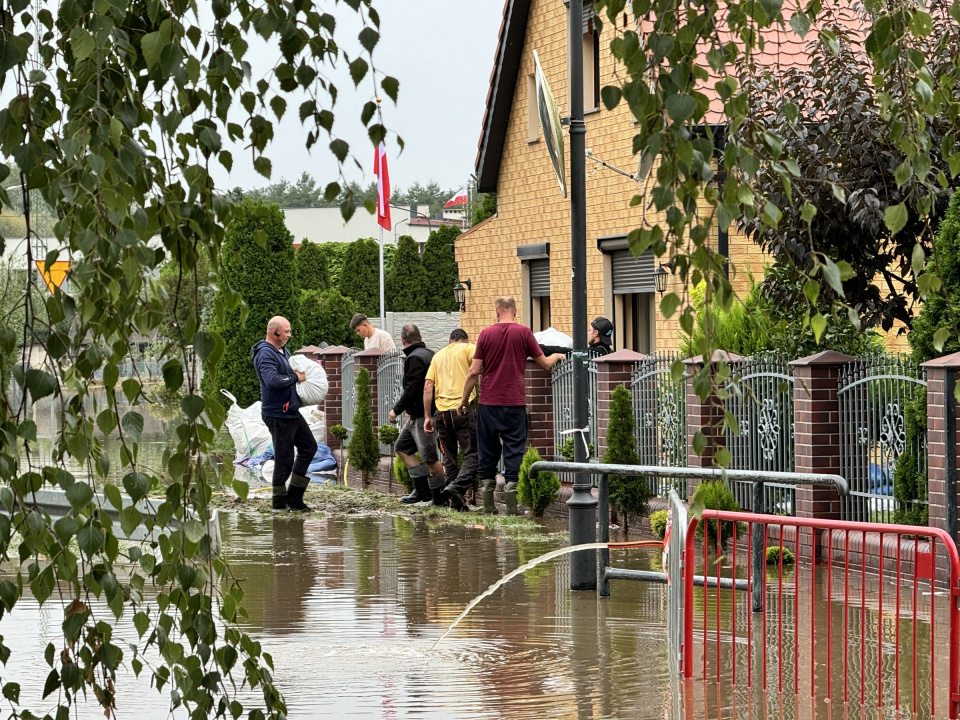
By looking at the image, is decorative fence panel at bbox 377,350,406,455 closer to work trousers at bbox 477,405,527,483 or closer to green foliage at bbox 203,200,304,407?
work trousers at bbox 477,405,527,483

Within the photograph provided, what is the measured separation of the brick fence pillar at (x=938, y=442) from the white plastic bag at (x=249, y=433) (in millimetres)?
11071

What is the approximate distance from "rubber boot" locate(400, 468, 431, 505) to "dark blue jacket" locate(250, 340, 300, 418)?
179cm

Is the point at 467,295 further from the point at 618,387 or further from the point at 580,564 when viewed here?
the point at 580,564

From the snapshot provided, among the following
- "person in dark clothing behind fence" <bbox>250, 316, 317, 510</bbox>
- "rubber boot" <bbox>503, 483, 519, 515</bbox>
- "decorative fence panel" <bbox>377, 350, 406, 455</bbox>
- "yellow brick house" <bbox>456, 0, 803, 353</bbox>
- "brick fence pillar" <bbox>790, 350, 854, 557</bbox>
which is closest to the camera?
"brick fence pillar" <bbox>790, 350, 854, 557</bbox>

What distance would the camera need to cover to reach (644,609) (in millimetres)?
9836

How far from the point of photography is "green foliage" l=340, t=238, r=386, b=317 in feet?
168

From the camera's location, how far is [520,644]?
870 centimetres

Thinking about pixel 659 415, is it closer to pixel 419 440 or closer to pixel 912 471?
pixel 419 440

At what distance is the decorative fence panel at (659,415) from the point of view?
14.3 metres

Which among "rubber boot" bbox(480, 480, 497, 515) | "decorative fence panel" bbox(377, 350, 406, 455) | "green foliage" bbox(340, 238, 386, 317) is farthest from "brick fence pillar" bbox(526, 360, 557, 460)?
"green foliage" bbox(340, 238, 386, 317)

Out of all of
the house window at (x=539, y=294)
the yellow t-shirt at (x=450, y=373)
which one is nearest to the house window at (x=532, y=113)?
the house window at (x=539, y=294)

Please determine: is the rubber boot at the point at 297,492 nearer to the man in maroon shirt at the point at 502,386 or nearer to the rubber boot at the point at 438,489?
the rubber boot at the point at 438,489

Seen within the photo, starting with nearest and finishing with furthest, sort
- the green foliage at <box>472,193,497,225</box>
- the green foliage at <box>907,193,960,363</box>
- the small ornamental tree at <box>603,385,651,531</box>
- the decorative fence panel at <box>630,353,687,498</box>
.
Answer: the green foliage at <box>907,193,960,363</box> < the small ornamental tree at <box>603,385,651,531</box> < the decorative fence panel at <box>630,353,687,498</box> < the green foliage at <box>472,193,497,225</box>

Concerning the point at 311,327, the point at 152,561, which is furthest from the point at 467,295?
the point at 152,561
